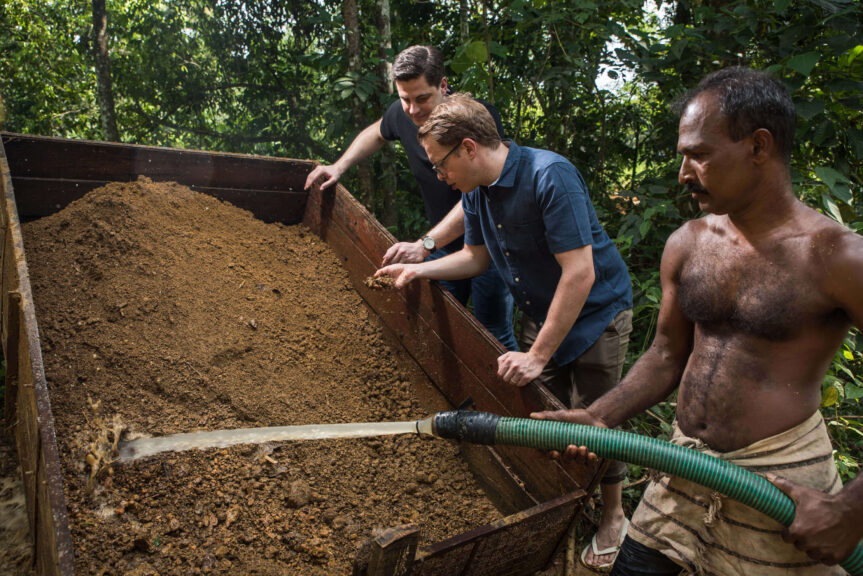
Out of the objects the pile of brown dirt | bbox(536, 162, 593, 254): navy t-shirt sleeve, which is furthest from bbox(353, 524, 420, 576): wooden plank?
bbox(536, 162, 593, 254): navy t-shirt sleeve

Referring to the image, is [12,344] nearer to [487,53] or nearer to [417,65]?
[417,65]

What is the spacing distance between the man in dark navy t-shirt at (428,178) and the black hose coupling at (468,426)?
4.38 feet

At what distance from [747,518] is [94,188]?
12.3 feet

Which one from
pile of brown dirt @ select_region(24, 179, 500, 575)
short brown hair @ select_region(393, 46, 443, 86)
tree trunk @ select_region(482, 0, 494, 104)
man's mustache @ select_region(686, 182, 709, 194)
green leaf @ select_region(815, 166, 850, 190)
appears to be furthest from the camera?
tree trunk @ select_region(482, 0, 494, 104)

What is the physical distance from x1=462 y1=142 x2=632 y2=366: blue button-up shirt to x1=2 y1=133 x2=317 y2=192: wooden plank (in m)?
1.77

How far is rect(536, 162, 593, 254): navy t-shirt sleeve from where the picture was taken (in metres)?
2.21

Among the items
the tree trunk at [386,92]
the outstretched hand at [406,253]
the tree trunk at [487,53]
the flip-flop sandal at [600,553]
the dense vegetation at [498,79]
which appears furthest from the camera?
the tree trunk at [386,92]

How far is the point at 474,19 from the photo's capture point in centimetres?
579

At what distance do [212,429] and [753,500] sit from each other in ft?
6.52

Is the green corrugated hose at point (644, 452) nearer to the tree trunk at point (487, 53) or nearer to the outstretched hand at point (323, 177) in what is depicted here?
the outstretched hand at point (323, 177)

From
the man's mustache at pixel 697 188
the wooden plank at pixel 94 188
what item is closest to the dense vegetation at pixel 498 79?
the wooden plank at pixel 94 188

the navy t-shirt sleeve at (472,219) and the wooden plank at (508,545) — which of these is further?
the navy t-shirt sleeve at (472,219)

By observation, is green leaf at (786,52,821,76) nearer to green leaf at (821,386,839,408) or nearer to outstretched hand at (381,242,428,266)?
green leaf at (821,386,839,408)

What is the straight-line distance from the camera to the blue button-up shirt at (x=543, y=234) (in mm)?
2230
